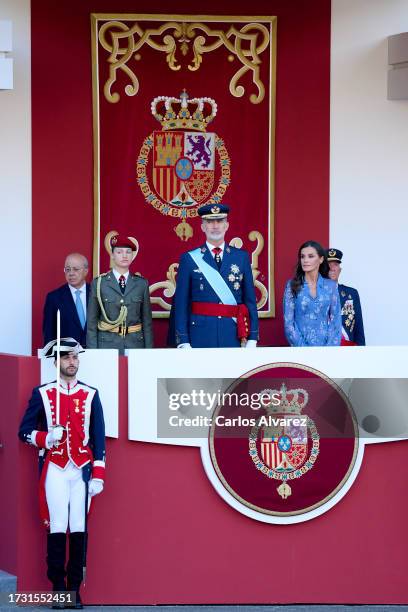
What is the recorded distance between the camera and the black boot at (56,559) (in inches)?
302

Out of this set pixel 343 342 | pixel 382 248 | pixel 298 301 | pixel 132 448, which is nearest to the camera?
pixel 132 448

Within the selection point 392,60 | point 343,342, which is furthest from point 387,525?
point 392,60

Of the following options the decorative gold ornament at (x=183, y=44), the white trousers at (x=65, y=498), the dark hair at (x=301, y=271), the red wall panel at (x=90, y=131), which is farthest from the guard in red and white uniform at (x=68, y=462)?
the decorative gold ornament at (x=183, y=44)

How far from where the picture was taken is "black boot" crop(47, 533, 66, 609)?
768cm

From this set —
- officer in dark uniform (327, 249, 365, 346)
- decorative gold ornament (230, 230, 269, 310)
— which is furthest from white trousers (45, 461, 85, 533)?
→ decorative gold ornament (230, 230, 269, 310)

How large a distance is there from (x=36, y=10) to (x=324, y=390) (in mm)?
3613

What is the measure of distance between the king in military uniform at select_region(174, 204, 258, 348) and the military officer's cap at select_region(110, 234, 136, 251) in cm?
49

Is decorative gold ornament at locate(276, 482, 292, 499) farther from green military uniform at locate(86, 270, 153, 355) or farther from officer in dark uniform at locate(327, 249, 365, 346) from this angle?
officer in dark uniform at locate(327, 249, 365, 346)

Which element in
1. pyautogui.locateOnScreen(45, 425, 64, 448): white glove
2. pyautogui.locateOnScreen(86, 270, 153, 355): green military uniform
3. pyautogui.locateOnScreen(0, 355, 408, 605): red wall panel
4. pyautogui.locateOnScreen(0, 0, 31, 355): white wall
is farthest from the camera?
pyautogui.locateOnScreen(0, 0, 31, 355): white wall

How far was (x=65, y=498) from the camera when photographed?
7.68 metres

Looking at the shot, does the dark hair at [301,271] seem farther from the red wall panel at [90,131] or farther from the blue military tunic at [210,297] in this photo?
the red wall panel at [90,131]

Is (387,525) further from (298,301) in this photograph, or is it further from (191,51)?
(191,51)

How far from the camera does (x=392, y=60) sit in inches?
396

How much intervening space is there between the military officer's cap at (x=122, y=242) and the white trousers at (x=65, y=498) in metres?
1.93
